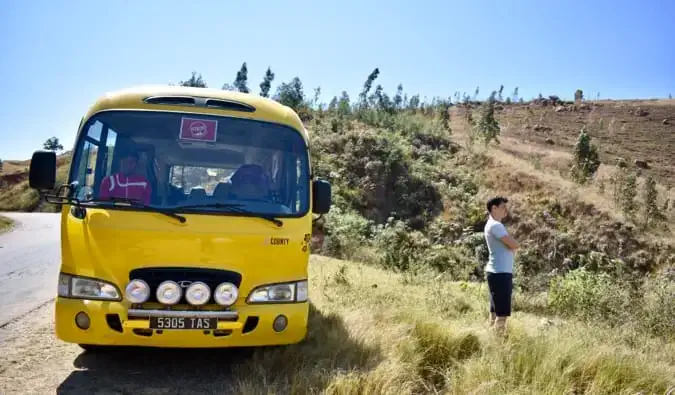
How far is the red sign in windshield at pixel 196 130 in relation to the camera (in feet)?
16.1

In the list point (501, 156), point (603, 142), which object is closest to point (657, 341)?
point (501, 156)

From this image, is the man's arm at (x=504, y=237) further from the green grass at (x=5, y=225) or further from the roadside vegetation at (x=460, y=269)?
the green grass at (x=5, y=225)

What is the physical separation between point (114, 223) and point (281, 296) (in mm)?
1514

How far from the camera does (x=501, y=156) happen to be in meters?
32.1

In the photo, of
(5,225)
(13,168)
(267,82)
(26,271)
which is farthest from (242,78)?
(13,168)

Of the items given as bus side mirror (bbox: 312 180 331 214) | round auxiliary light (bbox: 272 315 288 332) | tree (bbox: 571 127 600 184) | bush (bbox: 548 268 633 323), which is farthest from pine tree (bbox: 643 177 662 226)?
round auxiliary light (bbox: 272 315 288 332)

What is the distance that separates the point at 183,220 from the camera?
14.5 ft

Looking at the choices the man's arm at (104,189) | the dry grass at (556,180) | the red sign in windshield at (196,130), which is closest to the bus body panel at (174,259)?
the man's arm at (104,189)

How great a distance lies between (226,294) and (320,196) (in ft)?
4.76

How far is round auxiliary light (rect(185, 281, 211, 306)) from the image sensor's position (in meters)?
4.31

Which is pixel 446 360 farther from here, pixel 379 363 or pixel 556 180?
pixel 556 180

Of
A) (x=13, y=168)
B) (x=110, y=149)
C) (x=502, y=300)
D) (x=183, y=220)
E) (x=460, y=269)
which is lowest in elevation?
Result: (x=13, y=168)

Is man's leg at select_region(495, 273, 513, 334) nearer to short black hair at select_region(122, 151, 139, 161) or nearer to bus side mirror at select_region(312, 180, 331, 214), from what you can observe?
bus side mirror at select_region(312, 180, 331, 214)

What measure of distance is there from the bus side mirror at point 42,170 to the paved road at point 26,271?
114 inches
